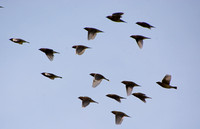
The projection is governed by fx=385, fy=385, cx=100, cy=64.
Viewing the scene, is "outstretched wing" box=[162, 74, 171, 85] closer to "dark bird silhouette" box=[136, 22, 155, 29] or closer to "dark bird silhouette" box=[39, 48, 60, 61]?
"dark bird silhouette" box=[136, 22, 155, 29]

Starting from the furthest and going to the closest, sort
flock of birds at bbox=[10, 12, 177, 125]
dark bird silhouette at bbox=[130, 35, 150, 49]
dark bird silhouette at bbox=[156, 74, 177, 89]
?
dark bird silhouette at bbox=[130, 35, 150, 49] < flock of birds at bbox=[10, 12, 177, 125] < dark bird silhouette at bbox=[156, 74, 177, 89]

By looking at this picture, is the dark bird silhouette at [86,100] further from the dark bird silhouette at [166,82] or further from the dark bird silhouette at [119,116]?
the dark bird silhouette at [166,82]

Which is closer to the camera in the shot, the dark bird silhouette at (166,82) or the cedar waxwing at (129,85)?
the dark bird silhouette at (166,82)

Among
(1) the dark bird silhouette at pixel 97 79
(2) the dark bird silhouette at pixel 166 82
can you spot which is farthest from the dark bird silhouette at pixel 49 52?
(2) the dark bird silhouette at pixel 166 82

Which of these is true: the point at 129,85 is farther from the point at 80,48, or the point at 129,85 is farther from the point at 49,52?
the point at 49,52

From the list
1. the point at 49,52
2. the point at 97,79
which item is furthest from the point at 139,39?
the point at 49,52

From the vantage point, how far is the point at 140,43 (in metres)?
22.2

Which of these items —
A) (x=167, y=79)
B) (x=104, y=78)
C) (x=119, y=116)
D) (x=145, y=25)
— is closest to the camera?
(x=167, y=79)

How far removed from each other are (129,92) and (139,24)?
12.7 ft

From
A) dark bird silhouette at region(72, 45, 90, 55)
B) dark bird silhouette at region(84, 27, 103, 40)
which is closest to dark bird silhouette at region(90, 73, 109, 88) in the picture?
dark bird silhouette at region(72, 45, 90, 55)

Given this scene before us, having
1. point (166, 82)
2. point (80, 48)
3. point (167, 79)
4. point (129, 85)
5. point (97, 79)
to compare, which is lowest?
point (129, 85)

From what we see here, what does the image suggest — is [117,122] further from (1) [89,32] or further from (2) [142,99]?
(1) [89,32]

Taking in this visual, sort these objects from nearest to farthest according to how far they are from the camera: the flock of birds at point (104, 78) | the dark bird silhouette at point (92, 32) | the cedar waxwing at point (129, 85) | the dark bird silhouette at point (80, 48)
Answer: the flock of birds at point (104, 78), the cedar waxwing at point (129, 85), the dark bird silhouette at point (92, 32), the dark bird silhouette at point (80, 48)

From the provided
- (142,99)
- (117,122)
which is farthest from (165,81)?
(117,122)
